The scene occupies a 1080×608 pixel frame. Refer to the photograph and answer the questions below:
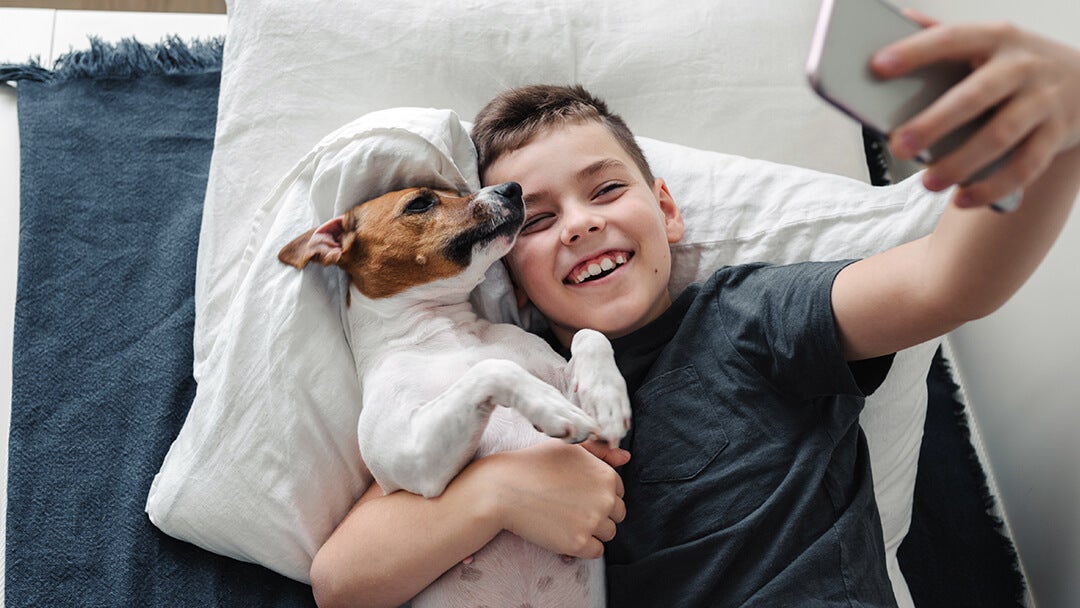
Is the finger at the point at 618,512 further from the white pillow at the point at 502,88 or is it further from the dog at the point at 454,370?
the white pillow at the point at 502,88

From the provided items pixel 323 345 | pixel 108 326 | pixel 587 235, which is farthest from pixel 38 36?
pixel 587 235

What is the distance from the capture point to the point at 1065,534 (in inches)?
62.0

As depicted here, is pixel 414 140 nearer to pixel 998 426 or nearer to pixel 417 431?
pixel 417 431

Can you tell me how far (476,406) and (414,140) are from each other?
1.60ft

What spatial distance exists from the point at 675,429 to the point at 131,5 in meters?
2.31

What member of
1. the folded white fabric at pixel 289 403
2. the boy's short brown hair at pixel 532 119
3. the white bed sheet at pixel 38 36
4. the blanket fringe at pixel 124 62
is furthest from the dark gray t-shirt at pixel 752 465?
the blanket fringe at pixel 124 62

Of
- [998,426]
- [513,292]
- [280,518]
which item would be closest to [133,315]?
[280,518]

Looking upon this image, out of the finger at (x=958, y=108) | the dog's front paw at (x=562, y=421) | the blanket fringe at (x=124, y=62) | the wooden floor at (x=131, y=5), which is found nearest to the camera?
the finger at (x=958, y=108)

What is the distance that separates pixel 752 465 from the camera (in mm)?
1302

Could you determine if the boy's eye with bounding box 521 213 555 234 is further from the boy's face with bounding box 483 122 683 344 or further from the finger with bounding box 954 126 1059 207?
the finger with bounding box 954 126 1059 207

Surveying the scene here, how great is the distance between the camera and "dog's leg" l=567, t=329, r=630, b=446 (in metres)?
1.24

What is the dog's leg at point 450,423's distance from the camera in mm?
1175

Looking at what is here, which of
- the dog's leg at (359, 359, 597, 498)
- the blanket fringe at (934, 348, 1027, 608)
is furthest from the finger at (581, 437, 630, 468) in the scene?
the blanket fringe at (934, 348, 1027, 608)

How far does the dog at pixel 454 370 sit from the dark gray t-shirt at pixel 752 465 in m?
0.12
